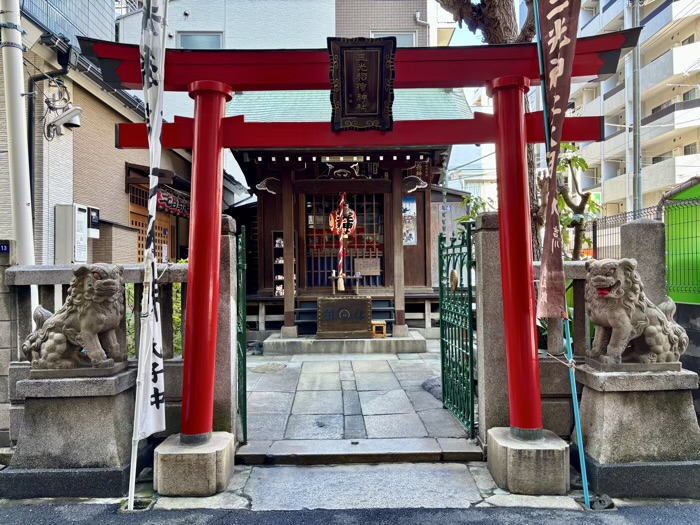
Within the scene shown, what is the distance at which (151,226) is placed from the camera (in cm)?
392

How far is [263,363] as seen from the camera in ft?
A: 30.7

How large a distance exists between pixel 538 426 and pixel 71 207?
9497mm

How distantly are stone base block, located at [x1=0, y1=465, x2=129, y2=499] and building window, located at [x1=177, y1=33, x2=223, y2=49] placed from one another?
59.2 feet

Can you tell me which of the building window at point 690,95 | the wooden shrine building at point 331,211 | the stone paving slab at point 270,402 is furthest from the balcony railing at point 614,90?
the stone paving slab at point 270,402

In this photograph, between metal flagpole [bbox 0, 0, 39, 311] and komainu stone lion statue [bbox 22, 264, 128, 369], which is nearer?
komainu stone lion statue [bbox 22, 264, 128, 369]

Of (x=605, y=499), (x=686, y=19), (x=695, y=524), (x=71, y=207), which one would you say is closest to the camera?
(x=695, y=524)

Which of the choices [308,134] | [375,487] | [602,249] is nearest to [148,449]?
[375,487]

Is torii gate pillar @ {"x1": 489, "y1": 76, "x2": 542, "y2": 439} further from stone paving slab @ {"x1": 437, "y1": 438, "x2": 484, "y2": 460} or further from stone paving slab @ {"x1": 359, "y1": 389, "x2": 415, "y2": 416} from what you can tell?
stone paving slab @ {"x1": 359, "y1": 389, "x2": 415, "y2": 416}

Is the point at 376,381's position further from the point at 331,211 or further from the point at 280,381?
the point at 331,211

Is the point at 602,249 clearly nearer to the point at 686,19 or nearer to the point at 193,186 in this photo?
the point at 193,186

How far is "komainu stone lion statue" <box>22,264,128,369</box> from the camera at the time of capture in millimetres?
4027

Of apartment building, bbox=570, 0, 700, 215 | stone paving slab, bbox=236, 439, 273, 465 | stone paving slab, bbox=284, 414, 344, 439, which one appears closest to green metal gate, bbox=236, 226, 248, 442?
stone paving slab, bbox=236, 439, 273, 465

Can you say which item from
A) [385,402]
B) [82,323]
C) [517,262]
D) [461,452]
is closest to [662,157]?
[385,402]

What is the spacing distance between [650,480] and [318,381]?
508 cm
